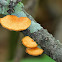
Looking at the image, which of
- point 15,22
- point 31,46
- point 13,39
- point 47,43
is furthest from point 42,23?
point 47,43

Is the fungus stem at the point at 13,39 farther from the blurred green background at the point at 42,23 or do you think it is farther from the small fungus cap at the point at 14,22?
the small fungus cap at the point at 14,22

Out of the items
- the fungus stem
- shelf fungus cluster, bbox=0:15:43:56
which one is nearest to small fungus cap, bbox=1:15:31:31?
shelf fungus cluster, bbox=0:15:43:56

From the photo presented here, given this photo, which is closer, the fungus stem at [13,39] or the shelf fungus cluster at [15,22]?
the shelf fungus cluster at [15,22]

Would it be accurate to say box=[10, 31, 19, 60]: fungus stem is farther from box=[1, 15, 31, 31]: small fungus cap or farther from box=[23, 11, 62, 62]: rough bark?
box=[23, 11, 62, 62]: rough bark

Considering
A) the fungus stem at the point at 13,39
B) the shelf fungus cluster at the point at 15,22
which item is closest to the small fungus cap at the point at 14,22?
the shelf fungus cluster at the point at 15,22

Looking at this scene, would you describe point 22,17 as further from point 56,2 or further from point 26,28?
point 56,2

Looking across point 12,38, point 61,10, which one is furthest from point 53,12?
point 12,38

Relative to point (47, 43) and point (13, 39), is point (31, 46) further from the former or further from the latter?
point (13, 39)

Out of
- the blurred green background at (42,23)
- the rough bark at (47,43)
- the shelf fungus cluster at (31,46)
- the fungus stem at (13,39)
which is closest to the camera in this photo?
the rough bark at (47,43)
